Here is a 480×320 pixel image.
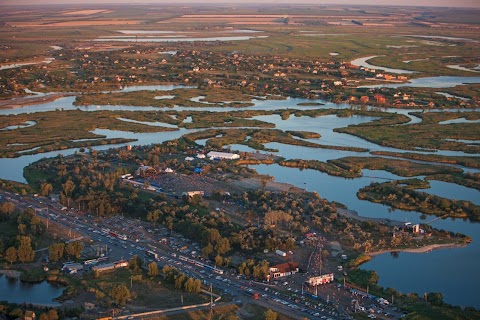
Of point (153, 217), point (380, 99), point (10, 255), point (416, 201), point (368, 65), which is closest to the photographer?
point (10, 255)

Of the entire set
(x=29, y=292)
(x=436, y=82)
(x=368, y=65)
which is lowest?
(x=368, y=65)

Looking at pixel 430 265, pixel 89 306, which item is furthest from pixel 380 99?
pixel 89 306

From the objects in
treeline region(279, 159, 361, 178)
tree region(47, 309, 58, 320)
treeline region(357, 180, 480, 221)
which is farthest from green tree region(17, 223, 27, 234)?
treeline region(279, 159, 361, 178)

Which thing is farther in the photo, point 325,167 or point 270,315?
point 325,167

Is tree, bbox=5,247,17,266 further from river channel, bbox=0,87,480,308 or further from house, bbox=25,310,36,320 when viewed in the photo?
river channel, bbox=0,87,480,308

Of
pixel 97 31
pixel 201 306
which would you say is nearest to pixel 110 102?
pixel 201 306

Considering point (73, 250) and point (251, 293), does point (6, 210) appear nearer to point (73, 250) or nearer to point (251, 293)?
point (73, 250)

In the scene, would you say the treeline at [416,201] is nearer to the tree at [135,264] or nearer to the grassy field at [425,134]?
the grassy field at [425,134]

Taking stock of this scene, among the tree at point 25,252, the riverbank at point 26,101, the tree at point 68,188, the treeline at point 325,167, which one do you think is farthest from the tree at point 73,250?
the riverbank at point 26,101
